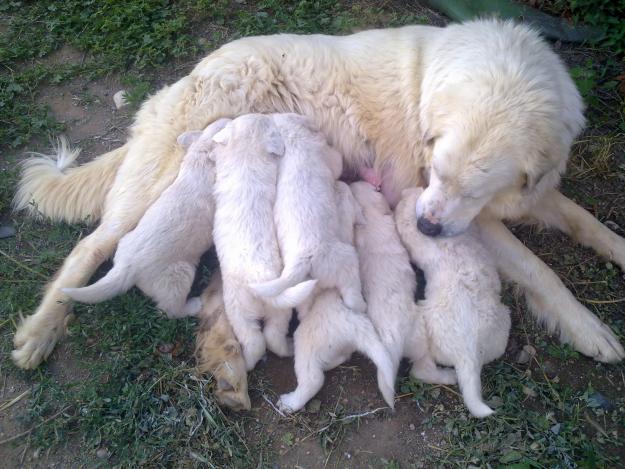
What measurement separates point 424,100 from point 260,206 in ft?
4.17

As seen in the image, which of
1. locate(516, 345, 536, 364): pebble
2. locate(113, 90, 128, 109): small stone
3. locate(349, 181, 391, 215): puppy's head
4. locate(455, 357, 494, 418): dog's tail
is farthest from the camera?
locate(113, 90, 128, 109): small stone

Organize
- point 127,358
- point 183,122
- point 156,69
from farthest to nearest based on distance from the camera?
point 156,69 < point 183,122 < point 127,358

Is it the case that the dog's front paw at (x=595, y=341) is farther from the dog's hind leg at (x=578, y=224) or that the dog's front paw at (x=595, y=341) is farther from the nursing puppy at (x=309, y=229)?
the nursing puppy at (x=309, y=229)

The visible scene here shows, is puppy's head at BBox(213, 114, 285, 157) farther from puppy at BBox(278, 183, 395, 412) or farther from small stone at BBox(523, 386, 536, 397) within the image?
small stone at BBox(523, 386, 536, 397)

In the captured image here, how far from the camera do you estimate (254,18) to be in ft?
16.1

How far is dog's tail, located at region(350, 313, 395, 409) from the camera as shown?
2.63m

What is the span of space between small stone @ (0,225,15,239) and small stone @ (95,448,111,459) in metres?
1.68

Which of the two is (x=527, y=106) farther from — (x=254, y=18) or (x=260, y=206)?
(x=254, y=18)

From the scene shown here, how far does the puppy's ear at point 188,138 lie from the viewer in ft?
11.2

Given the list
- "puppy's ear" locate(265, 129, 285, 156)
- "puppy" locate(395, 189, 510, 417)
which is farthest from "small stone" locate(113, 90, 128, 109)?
"puppy" locate(395, 189, 510, 417)

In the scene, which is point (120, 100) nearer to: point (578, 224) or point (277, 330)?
point (277, 330)

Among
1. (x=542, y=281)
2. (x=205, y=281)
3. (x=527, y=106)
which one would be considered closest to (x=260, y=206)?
(x=205, y=281)

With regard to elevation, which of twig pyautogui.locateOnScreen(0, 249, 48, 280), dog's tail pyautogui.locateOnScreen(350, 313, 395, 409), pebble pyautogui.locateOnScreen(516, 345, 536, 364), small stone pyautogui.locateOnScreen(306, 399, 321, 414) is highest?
dog's tail pyautogui.locateOnScreen(350, 313, 395, 409)

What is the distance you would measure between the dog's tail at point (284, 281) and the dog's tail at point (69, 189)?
1.53 meters
